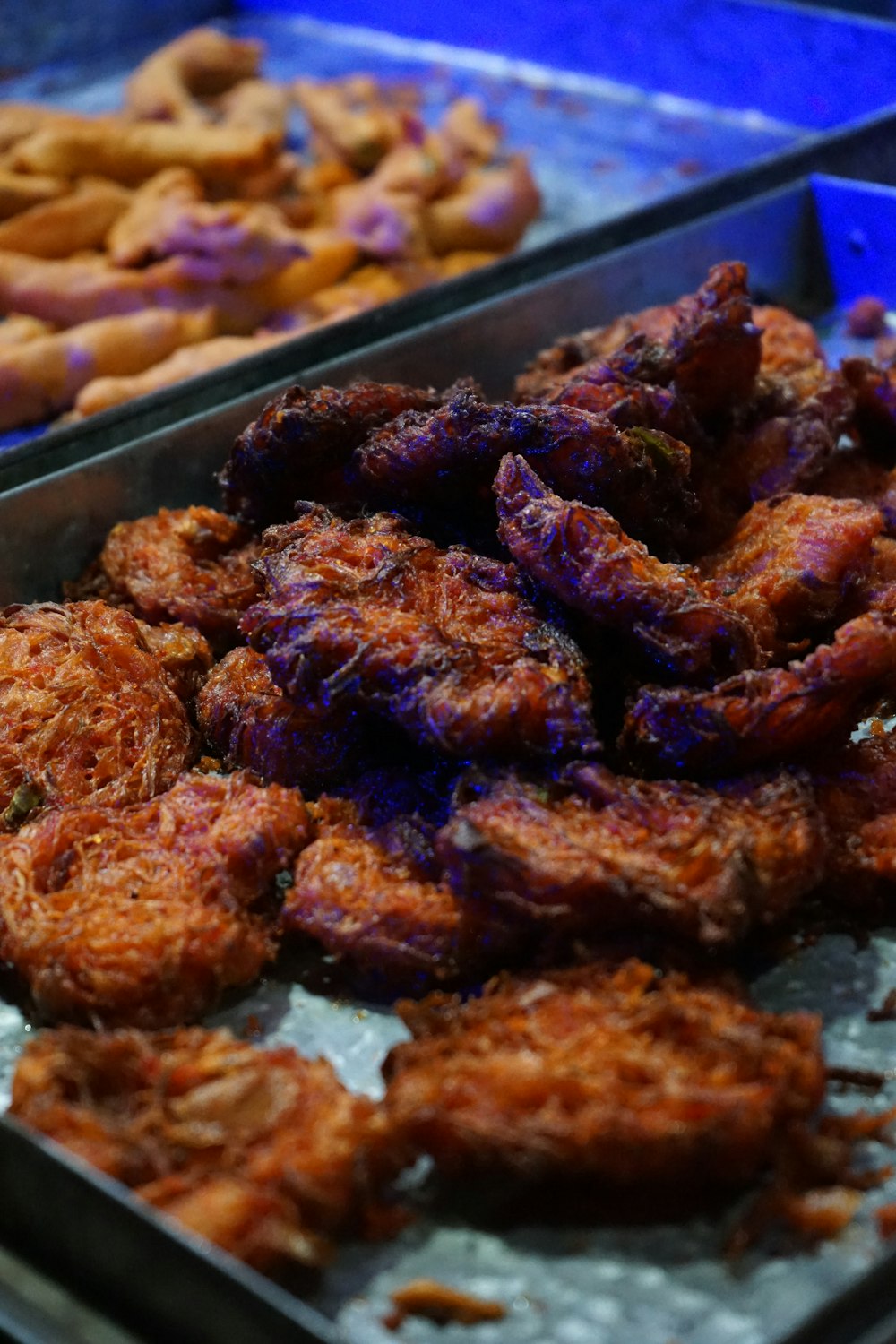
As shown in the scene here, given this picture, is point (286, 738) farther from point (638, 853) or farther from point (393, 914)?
point (638, 853)

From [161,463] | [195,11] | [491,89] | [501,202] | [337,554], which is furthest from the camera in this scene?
[195,11]

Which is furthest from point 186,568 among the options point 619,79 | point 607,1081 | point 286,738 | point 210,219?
point 619,79

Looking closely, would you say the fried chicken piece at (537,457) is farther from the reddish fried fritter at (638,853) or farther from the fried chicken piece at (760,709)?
the reddish fried fritter at (638,853)

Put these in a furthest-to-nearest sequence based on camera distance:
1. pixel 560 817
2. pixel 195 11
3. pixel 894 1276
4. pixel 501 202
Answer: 1. pixel 195 11
2. pixel 501 202
3. pixel 560 817
4. pixel 894 1276

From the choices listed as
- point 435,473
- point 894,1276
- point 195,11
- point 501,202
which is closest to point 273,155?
point 501,202

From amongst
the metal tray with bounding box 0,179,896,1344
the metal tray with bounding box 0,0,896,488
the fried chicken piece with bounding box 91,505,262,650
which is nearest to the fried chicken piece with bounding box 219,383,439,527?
the fried chicken piece with bounding box 91,505,262,650

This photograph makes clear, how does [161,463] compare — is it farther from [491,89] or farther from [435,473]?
[491,89]
